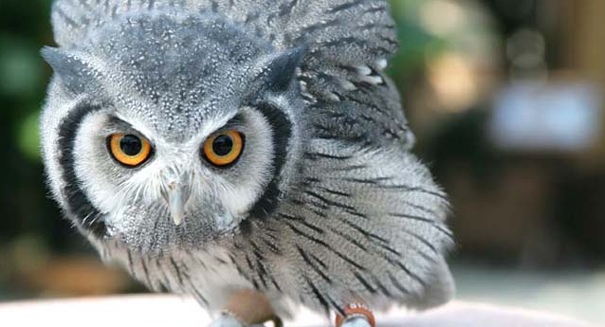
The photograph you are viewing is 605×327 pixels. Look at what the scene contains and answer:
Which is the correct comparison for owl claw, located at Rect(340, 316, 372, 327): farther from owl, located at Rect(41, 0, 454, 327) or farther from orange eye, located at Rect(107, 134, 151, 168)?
orange eye, located at Rect(107, 134, 151, 168)

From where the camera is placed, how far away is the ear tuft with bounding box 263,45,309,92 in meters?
1.94

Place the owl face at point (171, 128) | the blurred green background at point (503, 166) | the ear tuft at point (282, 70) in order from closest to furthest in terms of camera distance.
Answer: the owl face at point (171, 128) → the ear tuft at point (282, 70) → the blurred green background at point (503, 166)

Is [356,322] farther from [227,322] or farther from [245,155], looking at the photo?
[245,155]

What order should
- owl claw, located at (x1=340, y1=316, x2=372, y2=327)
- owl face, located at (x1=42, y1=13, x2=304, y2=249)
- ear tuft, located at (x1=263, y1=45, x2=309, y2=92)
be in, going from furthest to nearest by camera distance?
owl claw, located at (x1=340, y1=316, x2=372, y2=327) → ear tuft, located at (x1=263, y1=45, x2=309, y2=92) → owl face, located at (x1=42, y1=13, x2=304, y2=249)

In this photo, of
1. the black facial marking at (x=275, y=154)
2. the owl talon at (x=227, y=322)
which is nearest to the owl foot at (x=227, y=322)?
the owl talon at (x=227, y=322)

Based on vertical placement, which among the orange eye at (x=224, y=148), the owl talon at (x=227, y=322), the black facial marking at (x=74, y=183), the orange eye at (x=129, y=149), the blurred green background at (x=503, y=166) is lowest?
the owl talon at (x=227, y=322)

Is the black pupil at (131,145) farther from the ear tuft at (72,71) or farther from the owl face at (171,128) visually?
the ear tuft at (72,71)

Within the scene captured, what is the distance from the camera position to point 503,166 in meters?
9.06

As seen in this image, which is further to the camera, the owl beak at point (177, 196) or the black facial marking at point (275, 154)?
the black facial marking at point (275, 154)

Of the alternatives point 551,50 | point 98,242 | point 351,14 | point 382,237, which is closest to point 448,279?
point 382,237

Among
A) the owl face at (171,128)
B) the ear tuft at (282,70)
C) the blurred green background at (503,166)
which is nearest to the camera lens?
the owl face at (171,128)

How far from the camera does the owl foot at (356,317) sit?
2.40 metres

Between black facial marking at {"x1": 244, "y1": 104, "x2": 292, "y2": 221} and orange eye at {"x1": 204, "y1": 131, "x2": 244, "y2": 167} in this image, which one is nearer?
orange eye at {"x1": 204, "y1": 131, "x2": 244, "y2": 167}

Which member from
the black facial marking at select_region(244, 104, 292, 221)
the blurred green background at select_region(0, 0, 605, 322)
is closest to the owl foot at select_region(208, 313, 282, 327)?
the black facial marking at select_region(244, 104, 292, 221)
